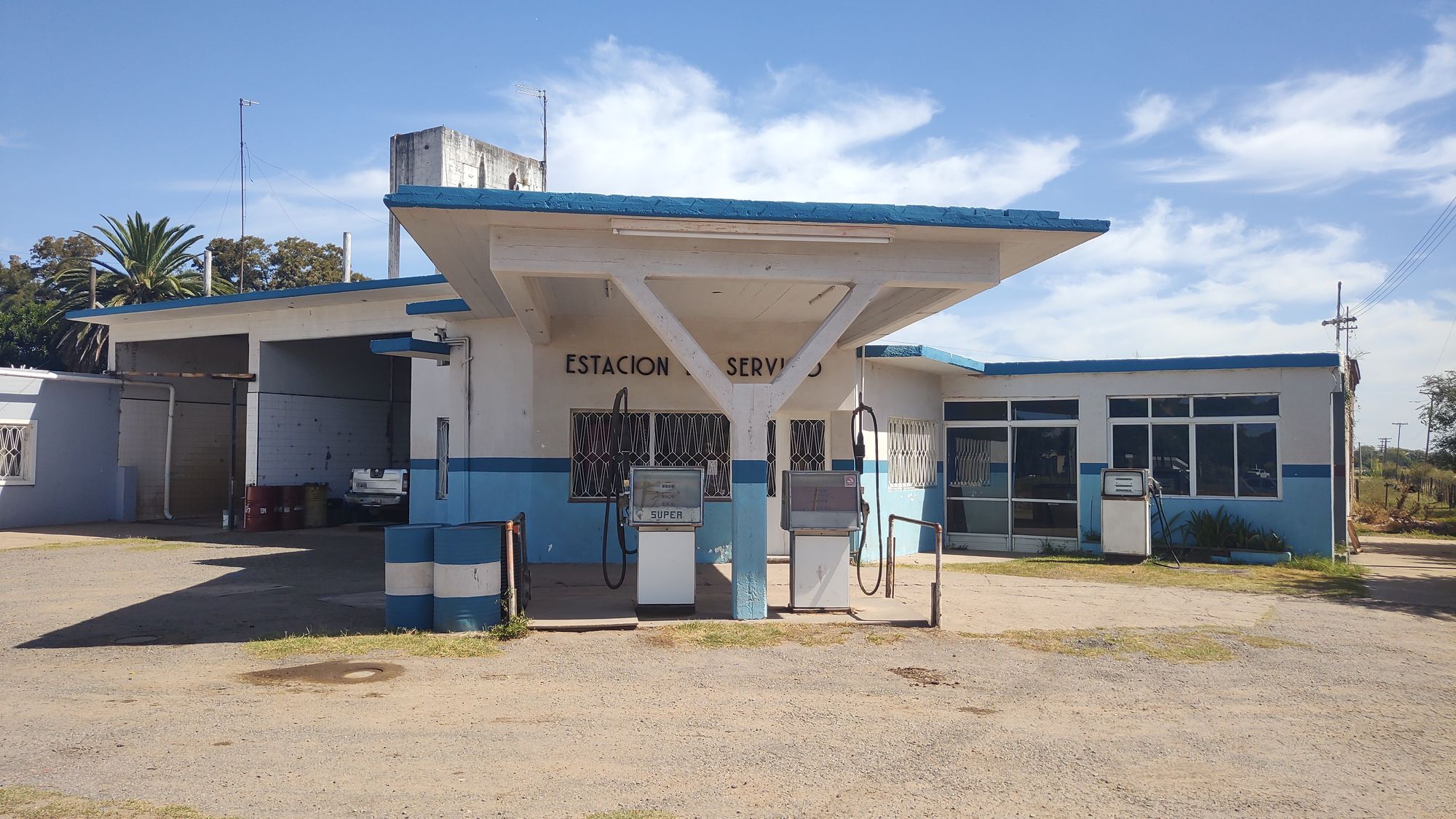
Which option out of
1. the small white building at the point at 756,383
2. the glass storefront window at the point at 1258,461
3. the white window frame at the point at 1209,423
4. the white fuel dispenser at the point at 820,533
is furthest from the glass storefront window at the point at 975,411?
the white fuel dispenser at the point at 820,533

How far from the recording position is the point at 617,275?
29.1 ft

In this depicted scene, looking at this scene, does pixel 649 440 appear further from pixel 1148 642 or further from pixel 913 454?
pixel 1148 642

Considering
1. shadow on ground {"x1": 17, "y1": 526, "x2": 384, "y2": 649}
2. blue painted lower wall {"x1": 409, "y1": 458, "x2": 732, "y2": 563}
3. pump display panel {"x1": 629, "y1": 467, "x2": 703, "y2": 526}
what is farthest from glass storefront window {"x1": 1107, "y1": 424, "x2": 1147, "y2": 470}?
shadow on ground {"x1": 17, "y1": 526, "x2": 384, "y2": 649}

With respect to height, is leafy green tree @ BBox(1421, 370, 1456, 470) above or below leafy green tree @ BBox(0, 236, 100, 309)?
below

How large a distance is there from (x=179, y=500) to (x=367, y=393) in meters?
5.04

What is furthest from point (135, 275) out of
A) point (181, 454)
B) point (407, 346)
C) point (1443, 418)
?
point (1443, 418)

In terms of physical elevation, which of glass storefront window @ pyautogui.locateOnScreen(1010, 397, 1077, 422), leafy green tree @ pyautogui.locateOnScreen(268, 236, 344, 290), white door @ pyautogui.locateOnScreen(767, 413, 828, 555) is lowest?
white door @ pyautogui.locateOnScreen(767, 413, 828, 555)

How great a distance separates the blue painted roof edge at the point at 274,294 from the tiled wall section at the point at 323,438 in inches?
81.7

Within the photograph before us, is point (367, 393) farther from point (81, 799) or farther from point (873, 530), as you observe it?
point (81, 799)

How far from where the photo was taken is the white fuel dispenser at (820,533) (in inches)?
372

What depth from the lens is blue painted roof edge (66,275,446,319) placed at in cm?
1739

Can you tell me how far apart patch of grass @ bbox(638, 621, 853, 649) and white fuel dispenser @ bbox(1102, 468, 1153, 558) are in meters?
7.15

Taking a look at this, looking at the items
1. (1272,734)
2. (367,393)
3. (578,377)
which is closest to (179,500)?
(367,393)

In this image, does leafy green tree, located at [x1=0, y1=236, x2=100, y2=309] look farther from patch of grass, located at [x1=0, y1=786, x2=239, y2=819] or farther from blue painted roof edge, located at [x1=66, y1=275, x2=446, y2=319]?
patch of grass, located at [x1=0, y1=786, x2=239, y2=819]
